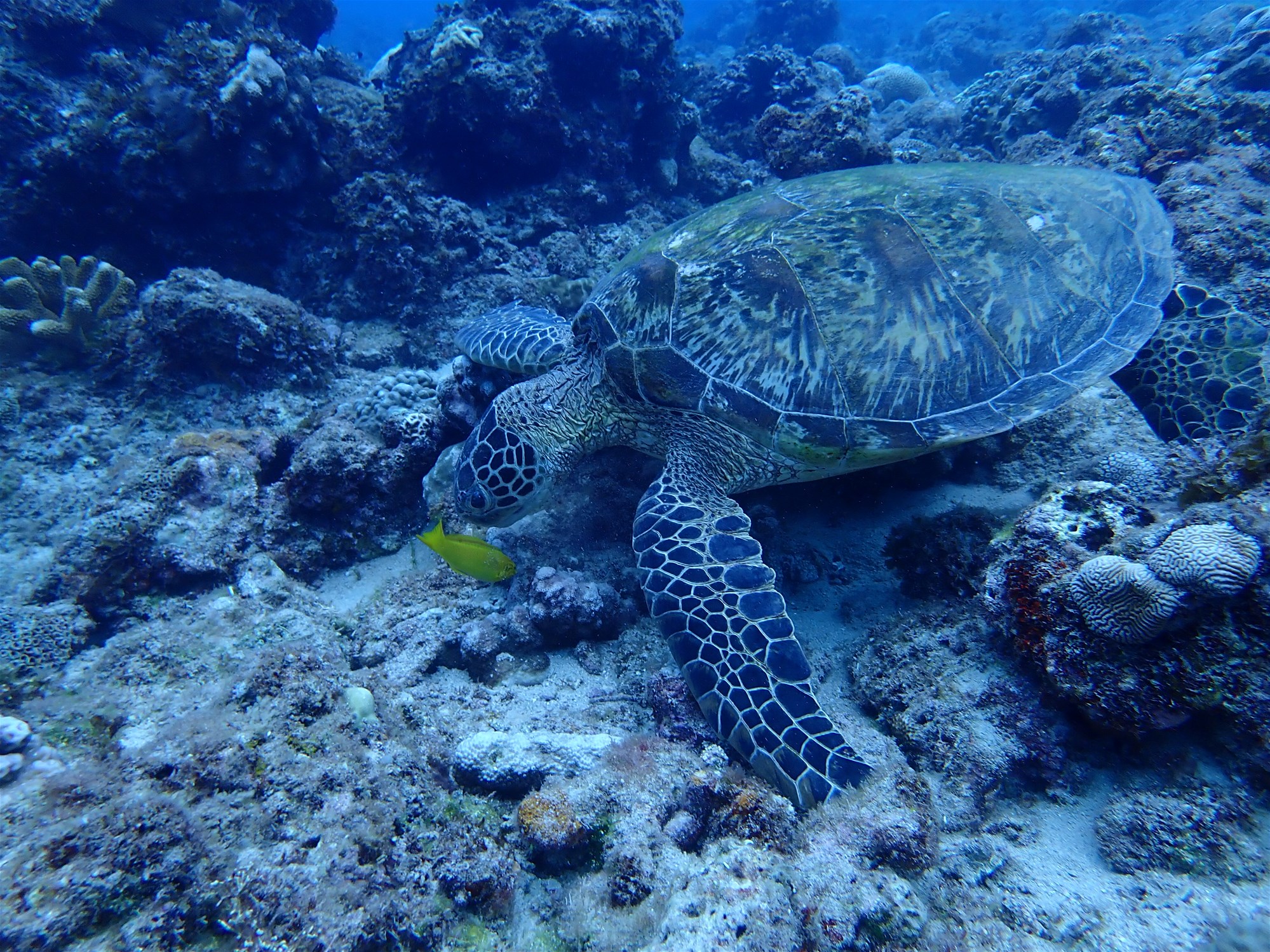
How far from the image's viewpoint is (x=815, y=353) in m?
2.86

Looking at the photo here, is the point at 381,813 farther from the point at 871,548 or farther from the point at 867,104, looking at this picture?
the point at 867,104

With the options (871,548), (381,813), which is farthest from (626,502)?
(381,813)

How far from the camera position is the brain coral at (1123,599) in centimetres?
151

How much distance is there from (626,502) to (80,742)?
263 centimetres

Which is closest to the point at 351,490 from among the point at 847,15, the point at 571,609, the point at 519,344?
the point at 519,344

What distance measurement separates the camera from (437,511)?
3.59 meters

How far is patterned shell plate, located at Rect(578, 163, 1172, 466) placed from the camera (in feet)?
9.12

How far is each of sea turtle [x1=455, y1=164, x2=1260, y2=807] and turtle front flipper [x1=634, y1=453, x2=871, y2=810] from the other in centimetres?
1

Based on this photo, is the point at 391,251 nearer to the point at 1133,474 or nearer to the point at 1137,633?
the point at 1133,474

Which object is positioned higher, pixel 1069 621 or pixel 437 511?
pixel 1069 621

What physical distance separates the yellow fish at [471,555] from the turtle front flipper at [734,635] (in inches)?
30.2

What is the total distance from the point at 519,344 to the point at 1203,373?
4.15m

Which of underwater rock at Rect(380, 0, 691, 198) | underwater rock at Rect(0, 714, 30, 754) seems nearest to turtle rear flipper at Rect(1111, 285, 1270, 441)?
underwater rock at Rect(0, 714, 30, 754)

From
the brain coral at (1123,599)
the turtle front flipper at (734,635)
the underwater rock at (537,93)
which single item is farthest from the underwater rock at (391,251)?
the brain coral at (1123,599)
